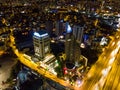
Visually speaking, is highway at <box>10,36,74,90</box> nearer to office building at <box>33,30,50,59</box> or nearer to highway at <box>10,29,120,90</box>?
highway at <box>10,29,120,90</box>

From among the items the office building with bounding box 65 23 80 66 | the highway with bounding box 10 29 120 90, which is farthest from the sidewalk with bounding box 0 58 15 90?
the office building with bounding box 65 23 80 66

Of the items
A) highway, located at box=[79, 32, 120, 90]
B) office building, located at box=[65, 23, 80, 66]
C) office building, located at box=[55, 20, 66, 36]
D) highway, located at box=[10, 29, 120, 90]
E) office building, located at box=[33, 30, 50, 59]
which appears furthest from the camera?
office building, located at box=[55, 20, 66, 36]

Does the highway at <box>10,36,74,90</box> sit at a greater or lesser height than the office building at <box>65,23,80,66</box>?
lesser

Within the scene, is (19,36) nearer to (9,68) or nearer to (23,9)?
(9,68)

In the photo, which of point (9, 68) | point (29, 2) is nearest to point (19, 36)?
point (9, 68)

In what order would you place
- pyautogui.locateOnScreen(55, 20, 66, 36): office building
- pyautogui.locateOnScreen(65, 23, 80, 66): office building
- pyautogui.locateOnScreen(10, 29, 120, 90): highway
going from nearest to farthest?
1. pyautogui.locateOnScreen(10, 29, 120, 90): highway
2. pyautogui.locateOnScreen(65, 23, 80, 66): office building
3. pyautogui.locateOnScreen(55, 20, 66, 36): office building

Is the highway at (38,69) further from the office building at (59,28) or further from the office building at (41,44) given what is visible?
the office building at (59,28)

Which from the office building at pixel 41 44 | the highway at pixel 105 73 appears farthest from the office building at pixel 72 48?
the office building at pixel 41 44

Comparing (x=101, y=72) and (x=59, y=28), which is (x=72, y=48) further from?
(x=59, y=28)
